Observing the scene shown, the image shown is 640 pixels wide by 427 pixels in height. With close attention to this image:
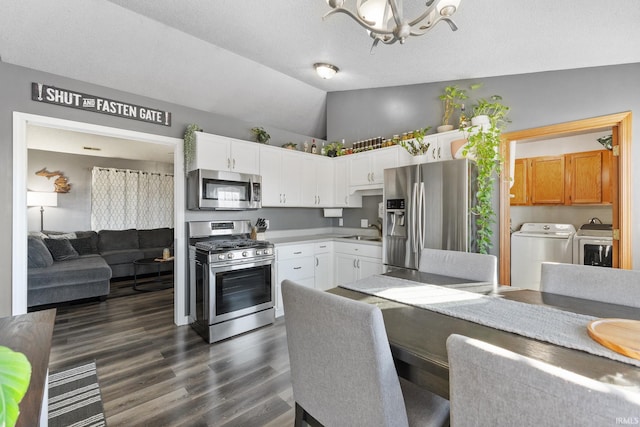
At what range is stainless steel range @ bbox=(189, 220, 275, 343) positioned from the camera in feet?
9.35

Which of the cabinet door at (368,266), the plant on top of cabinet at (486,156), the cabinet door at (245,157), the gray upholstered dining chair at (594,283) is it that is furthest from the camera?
the cabinet door at (368,266)

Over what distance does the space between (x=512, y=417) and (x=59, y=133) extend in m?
6.03

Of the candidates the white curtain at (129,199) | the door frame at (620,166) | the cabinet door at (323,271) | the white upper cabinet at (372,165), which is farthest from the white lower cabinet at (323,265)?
the white curtain at (129,199)

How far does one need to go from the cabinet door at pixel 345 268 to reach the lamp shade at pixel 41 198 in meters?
5.20

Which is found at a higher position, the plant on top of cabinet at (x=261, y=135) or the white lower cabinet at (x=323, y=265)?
the plant on top of cabinet at (x=261, y=135)

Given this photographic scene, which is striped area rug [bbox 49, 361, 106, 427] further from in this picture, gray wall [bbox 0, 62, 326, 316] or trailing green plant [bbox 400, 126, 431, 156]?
trailing green plant [bbox 400, 126, 431, 156]

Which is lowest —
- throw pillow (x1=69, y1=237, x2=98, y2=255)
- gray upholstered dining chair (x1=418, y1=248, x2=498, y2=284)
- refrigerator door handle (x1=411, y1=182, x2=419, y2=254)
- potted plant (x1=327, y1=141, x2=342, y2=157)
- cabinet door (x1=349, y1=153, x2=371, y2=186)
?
throw pillow (x1=69, y1=237, x2=98, y2=255)

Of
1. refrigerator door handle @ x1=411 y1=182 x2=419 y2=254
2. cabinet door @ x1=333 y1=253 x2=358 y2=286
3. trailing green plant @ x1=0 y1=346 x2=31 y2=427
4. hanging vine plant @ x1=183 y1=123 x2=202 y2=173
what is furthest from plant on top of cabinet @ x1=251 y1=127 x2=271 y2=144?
trailing green plant @ x1=0 y1=346 x2=31 y2=427

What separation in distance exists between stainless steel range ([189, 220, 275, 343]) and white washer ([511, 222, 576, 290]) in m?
3.59

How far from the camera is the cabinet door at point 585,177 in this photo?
405 centimetres

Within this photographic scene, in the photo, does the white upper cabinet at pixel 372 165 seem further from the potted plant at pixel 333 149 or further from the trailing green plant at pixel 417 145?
the potted plant at pixel 333 149

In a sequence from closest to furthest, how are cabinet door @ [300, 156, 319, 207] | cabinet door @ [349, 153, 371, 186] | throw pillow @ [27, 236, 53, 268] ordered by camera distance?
throw pillow @ [27, 236, 53, 268], cabinet door @ [349, 153, 371, 186], cabinet door @ [300, 156, 319, 207]

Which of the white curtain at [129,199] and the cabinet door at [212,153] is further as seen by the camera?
the white curtain at [129,199]

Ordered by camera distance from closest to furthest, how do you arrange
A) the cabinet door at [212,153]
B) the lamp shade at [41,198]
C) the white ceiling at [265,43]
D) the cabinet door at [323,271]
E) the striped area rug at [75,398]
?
the striped area rug at [75,398] < the white ceiling at [265,43] < the cabinet door at [212,153] < the cabinet door at [323,271] < the lamp shade at [41,198]
